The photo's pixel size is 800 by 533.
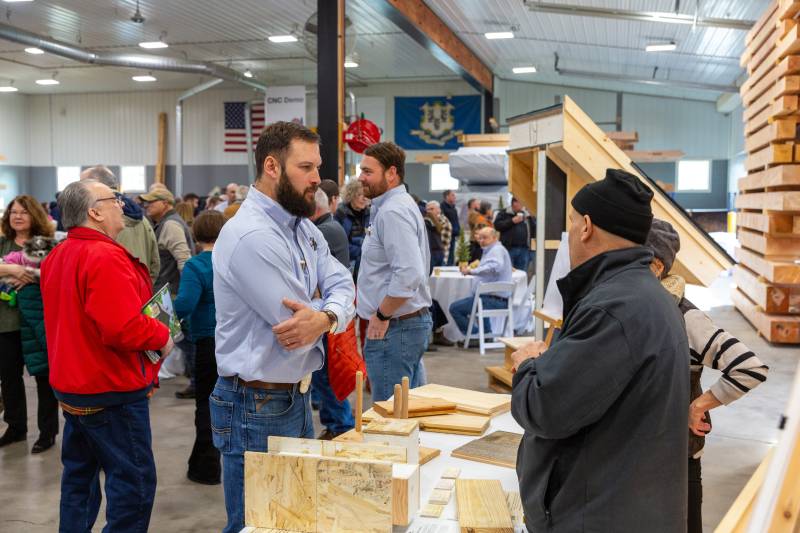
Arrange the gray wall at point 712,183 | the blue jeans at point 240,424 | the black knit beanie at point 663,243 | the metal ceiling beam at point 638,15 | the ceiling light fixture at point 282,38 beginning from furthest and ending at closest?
the gray wall at point 712,183 → the ceiling light fixture at point 282,38 → the metal ceiling beam at point 638,15 → the black knit beanie at point 663,243 → the blue jeans at point 240,424

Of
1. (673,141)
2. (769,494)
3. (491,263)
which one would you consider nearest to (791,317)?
(491,263)

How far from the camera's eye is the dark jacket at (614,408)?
1611 millimetres

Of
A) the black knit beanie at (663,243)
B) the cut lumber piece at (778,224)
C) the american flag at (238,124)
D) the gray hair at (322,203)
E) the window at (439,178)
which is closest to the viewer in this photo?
the black knit beanie at (663,243)

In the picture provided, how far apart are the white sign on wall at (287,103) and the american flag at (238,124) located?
20.8 feet

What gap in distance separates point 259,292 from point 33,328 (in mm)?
3294

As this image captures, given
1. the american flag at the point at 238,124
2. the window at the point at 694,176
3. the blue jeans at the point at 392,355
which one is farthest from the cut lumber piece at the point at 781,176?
the american flag at the point at 238,124

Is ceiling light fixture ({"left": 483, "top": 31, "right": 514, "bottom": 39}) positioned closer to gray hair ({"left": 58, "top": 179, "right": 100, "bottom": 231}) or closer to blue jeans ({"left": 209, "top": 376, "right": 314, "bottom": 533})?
gray hair ({"left": 58, "top": 179, "right": 100, "bottom": 231})

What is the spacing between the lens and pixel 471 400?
313 cm

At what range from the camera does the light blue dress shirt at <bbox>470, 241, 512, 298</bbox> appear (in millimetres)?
8422

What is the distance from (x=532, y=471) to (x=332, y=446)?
1.80 ft

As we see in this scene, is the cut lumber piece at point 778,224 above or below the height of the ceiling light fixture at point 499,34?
below

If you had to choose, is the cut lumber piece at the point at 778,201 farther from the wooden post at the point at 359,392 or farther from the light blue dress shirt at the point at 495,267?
the wooden post at the point at 359,392

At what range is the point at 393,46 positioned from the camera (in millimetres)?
16984

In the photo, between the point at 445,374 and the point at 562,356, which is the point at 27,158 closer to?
the point at 445,374
